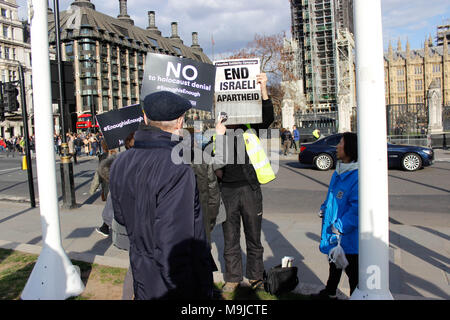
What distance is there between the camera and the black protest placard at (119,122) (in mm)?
6293

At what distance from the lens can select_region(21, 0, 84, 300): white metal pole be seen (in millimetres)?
4059

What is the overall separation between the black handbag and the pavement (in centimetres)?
15

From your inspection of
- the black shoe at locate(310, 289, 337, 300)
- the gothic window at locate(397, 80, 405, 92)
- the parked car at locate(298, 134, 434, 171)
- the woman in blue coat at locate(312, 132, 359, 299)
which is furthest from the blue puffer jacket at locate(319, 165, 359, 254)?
the gothic window at locate(397, 80, 405, 92)

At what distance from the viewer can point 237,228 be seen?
4.20 meters

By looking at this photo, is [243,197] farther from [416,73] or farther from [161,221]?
[416,73]

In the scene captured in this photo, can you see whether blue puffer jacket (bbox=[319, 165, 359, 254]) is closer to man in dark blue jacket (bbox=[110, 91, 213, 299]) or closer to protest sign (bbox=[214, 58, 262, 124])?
protest sign (bbox=[214, 58, 262, 124])

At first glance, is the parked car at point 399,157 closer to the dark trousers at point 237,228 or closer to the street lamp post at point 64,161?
the street lamp post at point 64,161

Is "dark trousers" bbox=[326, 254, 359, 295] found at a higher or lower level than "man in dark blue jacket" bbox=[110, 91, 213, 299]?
lower

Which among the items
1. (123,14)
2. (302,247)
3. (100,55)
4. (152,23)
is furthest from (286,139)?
(152,23)

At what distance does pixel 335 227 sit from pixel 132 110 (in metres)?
3.92

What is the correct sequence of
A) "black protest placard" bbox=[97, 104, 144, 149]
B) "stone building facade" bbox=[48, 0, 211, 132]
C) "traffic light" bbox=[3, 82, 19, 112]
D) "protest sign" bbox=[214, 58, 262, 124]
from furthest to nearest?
"stone building facade" bbox=[48, 0, 211, 132] < "traffic light" bbox=[3, 82, 19, 112] < "black protest placard" bbox=[97, 104, 144, 149] < "protest sign" bbox=[214, 58, 262, 124]

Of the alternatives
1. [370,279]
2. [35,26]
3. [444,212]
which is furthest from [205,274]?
[444,212]

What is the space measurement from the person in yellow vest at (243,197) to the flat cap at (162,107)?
155 centimetres
